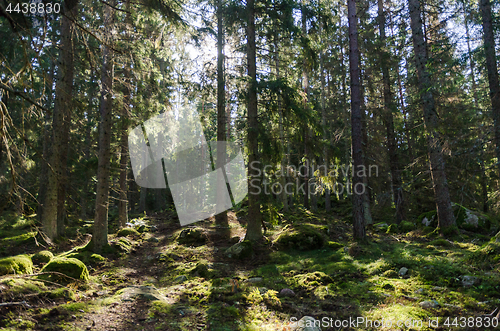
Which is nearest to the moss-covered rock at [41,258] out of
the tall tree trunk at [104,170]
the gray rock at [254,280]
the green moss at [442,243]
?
the tall tree trunk at [104,170]

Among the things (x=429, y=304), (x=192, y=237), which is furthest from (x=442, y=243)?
(x=192, y=237)

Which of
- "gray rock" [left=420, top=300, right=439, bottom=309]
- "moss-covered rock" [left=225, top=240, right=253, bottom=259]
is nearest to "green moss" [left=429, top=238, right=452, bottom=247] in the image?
"gray rock" [left=420, top=300, right=439, bottom=309]

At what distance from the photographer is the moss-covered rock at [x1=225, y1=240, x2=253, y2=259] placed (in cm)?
953

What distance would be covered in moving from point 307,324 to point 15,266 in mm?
5697

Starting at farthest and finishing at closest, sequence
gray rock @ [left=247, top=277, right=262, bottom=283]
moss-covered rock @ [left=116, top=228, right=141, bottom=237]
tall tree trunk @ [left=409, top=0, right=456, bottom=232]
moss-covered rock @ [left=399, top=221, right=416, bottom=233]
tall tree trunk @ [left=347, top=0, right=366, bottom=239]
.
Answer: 1. moss-covered rock @ [left=116, top=228, right=141, bottom=237]
2. moss-covered rock @ [left=399, top=221, right=416, bottom=233]
3. tall tree trunk @ [left=409, top=0, right=456, bottom=232]
4. tall tree trunk @ [left=347, top=0, right=366, bottom=239]
5. gray rock @ [left=247, top=277, right=262, bottom=283]

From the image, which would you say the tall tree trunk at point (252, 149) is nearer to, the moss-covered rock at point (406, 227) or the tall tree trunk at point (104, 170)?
the tall tree trunk at point (104, 170)

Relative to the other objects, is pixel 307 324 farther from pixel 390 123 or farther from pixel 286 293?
pixel 390 123

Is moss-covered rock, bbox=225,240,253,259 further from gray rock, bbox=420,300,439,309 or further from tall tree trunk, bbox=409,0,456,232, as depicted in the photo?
tall tree trunk, bbox=409,0,456,232

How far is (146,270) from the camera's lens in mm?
8531

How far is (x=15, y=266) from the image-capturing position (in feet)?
18.8

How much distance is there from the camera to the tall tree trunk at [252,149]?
10.5 m

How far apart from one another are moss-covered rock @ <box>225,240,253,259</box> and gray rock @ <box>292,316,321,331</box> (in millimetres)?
4940

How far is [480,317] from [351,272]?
3.13 m

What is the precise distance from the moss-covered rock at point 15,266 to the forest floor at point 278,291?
40 cm
